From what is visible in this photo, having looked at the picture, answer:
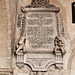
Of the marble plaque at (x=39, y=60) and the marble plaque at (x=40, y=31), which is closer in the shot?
the marble plaque at (x=39, y=60)

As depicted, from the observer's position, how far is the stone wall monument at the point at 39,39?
205 inches

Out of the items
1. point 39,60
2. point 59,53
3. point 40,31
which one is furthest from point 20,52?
point 59,53

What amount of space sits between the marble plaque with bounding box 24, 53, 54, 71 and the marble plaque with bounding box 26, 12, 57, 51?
155 millimetres

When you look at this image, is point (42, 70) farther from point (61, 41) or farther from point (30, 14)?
point (30, 14)

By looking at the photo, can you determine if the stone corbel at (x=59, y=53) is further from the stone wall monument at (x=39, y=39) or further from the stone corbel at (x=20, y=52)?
the stone corbel at (x=20, y=52)

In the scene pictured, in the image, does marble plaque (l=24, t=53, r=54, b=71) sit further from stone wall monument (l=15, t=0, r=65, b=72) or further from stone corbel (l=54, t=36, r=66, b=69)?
stone corbel (l=54, t=36, r=66, b=69)

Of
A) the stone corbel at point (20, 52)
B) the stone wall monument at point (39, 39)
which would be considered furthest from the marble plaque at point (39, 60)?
the stone corbel at point (20, 52)

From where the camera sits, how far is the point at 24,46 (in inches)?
206

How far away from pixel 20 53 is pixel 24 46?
21 cm

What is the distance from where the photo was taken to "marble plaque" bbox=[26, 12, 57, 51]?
208 inches

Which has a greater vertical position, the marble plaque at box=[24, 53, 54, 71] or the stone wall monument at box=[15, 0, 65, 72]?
the stone wall monument at box=[15, 0, 65, 72]

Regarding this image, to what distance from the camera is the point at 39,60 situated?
5223mm

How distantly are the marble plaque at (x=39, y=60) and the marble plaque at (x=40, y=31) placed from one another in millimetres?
155

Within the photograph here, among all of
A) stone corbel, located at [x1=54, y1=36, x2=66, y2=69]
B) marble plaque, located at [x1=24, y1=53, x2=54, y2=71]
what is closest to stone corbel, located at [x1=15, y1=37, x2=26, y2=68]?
marble plaque, located at [x1=24, y1=53, x2=54, y2=71]
